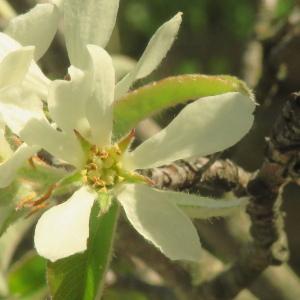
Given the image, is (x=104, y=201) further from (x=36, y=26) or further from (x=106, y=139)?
(x=36, y=26)

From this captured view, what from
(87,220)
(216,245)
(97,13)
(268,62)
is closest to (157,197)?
(87,220)

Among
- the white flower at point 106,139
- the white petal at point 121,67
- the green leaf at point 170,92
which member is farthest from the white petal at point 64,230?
the white petal at point 121,67

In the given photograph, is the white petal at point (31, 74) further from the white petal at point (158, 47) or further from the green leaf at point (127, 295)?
the green leaf at point (127, 295)

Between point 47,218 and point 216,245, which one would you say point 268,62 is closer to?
point 216,245

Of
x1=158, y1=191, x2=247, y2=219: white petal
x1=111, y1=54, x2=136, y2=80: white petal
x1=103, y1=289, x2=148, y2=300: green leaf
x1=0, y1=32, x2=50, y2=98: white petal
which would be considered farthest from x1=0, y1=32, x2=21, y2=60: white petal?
x1=103, y1=289, x2=148, y2=300: green leaf

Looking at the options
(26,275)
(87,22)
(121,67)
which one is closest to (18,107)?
(87,22)

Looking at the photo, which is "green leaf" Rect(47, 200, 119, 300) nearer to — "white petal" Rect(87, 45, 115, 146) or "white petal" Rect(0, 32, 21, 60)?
"white petal" Rect(87, 45, 115, 146)
